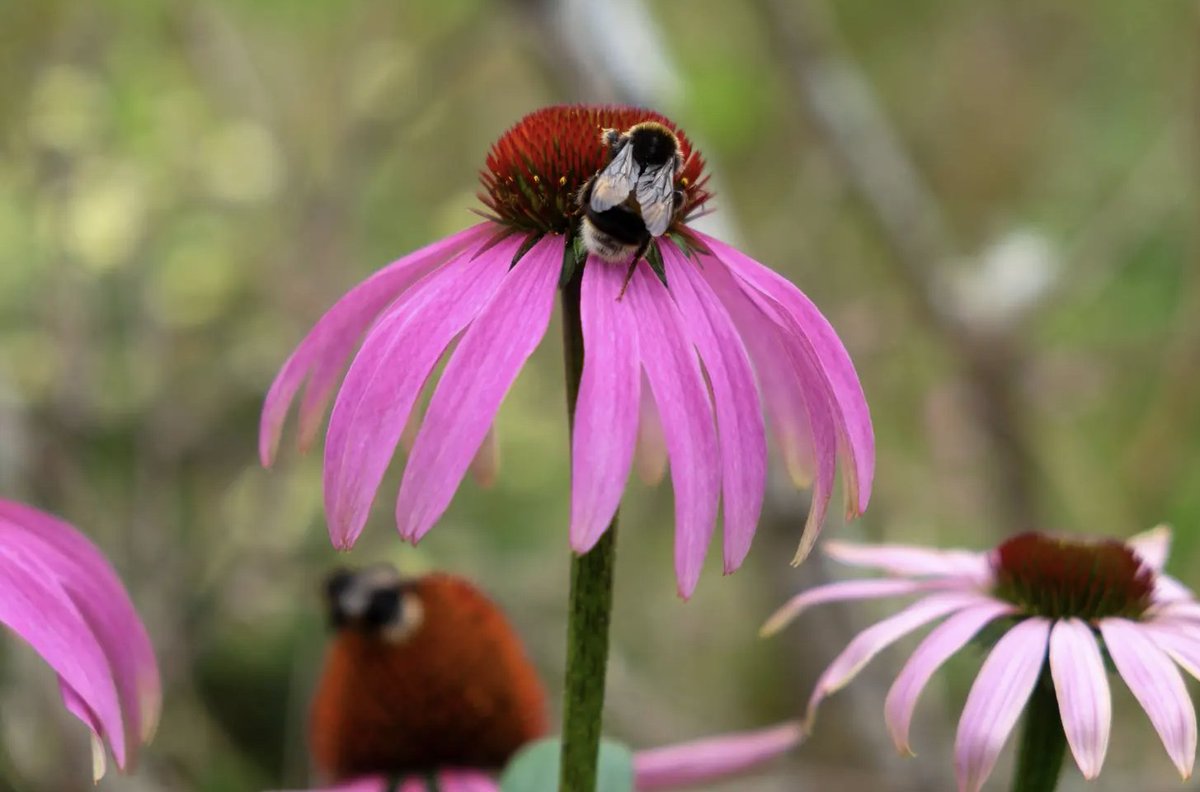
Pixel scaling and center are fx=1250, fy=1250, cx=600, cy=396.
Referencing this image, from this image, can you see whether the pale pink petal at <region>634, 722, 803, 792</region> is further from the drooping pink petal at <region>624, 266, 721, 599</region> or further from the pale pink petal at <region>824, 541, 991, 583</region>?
the drooping pink petal at <region>624, 266, 721, 599</region>

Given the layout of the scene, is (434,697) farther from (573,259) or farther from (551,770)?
(573,259)

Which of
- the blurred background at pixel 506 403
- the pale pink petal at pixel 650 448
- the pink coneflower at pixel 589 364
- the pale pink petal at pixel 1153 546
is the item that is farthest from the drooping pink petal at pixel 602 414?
the blurred background at pixel 506 403

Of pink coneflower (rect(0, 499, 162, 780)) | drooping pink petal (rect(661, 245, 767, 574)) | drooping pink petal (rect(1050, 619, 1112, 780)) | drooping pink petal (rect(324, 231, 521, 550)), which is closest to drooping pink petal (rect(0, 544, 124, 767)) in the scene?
pink coneflower (rect(0, 499, 162, 780))

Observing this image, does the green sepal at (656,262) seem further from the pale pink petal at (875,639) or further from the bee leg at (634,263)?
the pale pink petal at (875,639)

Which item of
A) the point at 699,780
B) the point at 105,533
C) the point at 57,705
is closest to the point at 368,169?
the point at 105,533

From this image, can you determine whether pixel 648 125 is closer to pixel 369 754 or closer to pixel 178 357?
pixel 369 754

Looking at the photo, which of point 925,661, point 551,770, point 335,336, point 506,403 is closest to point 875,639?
point 925,661
